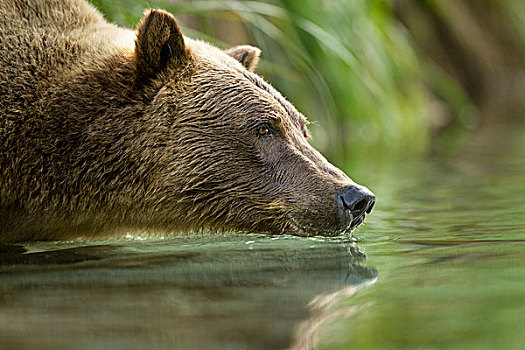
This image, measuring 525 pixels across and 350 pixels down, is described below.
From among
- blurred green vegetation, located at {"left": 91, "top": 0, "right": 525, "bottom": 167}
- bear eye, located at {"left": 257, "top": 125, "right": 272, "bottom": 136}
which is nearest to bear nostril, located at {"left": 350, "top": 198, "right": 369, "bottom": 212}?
bear eye, located at {"left": 257, "top": 125, "right": 272, "bottom": 136}

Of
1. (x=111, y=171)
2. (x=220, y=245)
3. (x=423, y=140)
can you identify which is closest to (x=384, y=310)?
(x=220, y=245)

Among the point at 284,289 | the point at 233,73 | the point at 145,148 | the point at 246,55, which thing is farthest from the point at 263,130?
the point at 284,289

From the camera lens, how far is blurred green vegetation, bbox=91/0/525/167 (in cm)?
703

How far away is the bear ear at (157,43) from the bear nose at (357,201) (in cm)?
103

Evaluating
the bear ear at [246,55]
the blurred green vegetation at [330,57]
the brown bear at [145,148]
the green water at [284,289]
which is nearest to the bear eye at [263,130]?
the brown bear at [145,148]

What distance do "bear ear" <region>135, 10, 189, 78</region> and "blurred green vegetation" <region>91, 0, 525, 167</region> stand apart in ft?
7.21

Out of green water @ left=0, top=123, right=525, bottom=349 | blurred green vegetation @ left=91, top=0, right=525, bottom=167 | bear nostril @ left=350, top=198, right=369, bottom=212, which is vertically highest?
blurred green vegetation @ left=91, top=0, right=525, bottom=167

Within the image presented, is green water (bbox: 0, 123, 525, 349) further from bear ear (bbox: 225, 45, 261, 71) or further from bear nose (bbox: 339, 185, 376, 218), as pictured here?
bear ear (bbox: 225, 45, 261, 71)

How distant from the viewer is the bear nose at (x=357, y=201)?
11.7 feet

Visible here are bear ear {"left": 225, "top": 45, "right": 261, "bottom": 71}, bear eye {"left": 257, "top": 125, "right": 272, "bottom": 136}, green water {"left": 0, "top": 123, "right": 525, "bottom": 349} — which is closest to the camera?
green water {"left": 0, "top": 123, "right": 525, "bottom": 349}

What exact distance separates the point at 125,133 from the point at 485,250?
1631 millimetres

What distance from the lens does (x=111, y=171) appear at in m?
3.74

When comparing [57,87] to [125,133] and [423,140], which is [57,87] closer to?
[125,133]

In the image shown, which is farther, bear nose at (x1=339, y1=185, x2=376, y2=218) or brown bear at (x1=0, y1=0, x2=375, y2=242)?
brown bear at (x1=0, y1=0, x2=375, y2=242)
